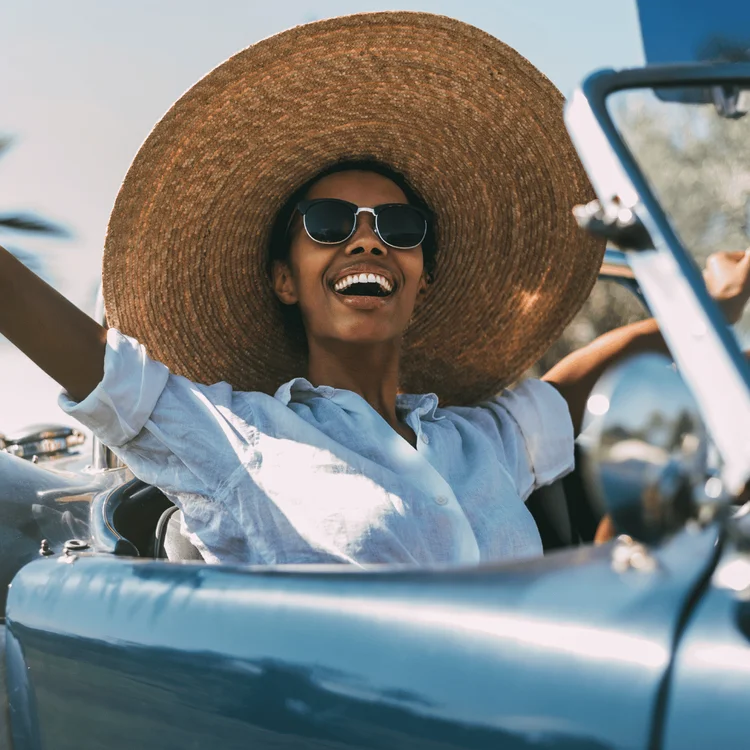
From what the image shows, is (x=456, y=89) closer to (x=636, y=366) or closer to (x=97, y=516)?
(x=97, y=516)

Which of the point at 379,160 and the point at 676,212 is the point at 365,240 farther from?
the point at 676,212

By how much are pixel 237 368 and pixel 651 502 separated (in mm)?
1879

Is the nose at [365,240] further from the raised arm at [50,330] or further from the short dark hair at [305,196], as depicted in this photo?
the raised arm at [50,330]

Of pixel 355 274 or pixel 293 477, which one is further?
pixel 355 274

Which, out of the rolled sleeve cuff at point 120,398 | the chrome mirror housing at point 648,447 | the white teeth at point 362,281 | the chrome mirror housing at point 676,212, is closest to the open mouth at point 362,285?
the white teeth at point 362,281

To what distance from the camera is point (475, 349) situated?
9.31ft

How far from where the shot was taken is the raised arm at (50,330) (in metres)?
1.92

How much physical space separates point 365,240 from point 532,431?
1.97ft

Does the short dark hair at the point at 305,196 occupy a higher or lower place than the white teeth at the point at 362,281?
higher

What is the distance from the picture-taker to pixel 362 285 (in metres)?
2.34

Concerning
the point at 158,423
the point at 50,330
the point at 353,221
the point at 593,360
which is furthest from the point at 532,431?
the point at 50,330

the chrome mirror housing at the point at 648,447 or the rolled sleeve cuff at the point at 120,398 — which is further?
the rolled sleeve cuff at the point at 120,398

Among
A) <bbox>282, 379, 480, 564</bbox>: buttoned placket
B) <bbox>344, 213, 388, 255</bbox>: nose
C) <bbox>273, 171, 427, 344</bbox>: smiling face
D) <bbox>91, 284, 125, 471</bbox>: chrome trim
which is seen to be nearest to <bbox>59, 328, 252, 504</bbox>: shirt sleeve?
<bbox>282, 379, 480, 564</bbox>: buttoned placket

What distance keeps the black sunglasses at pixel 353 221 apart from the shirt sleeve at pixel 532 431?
0.46m
